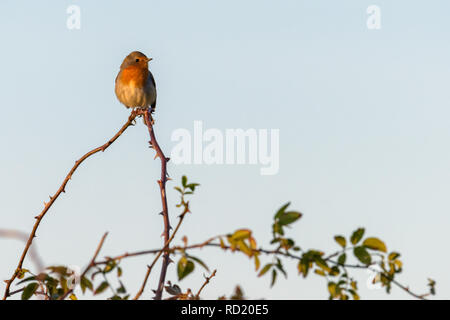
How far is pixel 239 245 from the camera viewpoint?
68.7 inches

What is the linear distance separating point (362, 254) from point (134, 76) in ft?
26.3

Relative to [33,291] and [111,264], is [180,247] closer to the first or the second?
[111,264]

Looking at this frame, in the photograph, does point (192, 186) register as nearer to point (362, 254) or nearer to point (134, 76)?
point (362, 254)

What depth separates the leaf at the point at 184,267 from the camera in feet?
5.98

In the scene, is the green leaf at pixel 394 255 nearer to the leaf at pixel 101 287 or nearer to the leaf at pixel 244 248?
the leaf at pixel 244 248

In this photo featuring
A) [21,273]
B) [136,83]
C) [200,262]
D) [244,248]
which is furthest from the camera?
[136,83]

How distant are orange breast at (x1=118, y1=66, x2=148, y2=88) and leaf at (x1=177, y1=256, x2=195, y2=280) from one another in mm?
7863

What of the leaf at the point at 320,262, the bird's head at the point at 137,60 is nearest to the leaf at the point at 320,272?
the leaf at the point at 320,262

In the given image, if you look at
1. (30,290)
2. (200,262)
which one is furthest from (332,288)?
(30,290)

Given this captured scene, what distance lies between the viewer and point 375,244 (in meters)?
1.90
